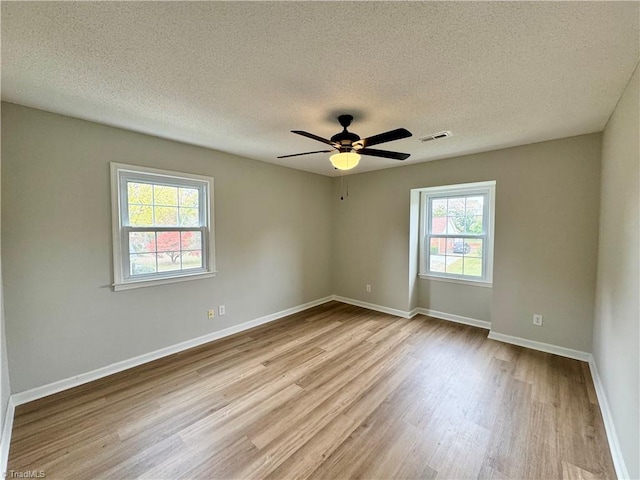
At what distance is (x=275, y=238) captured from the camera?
14.0 ft

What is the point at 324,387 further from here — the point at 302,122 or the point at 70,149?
the point at 70,149

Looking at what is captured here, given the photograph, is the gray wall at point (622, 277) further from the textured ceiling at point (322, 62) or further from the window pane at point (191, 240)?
the window pane at point (191, 240)

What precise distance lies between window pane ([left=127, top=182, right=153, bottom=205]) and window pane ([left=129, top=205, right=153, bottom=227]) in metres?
0.06

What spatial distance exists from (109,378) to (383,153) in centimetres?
339

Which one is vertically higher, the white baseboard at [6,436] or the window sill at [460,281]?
the window sill at [460,281]

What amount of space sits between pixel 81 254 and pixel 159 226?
2.40ft

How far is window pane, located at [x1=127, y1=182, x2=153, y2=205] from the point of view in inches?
111

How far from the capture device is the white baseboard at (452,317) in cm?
393

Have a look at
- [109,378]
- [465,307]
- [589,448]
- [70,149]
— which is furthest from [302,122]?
[465,307]

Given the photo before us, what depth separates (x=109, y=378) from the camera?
2.60 metres

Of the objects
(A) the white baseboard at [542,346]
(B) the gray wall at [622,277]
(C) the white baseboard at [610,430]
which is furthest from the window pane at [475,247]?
(C) the white baseboard at [610,430]

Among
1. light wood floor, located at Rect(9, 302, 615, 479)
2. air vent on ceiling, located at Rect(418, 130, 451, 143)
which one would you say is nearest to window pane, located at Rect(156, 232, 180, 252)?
light wood floor, located at Rect(9, 302, 615, 479)

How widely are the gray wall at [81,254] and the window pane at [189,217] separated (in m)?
0.25

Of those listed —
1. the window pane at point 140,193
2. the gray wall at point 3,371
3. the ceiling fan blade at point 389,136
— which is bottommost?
the gray wall at point 3,371
